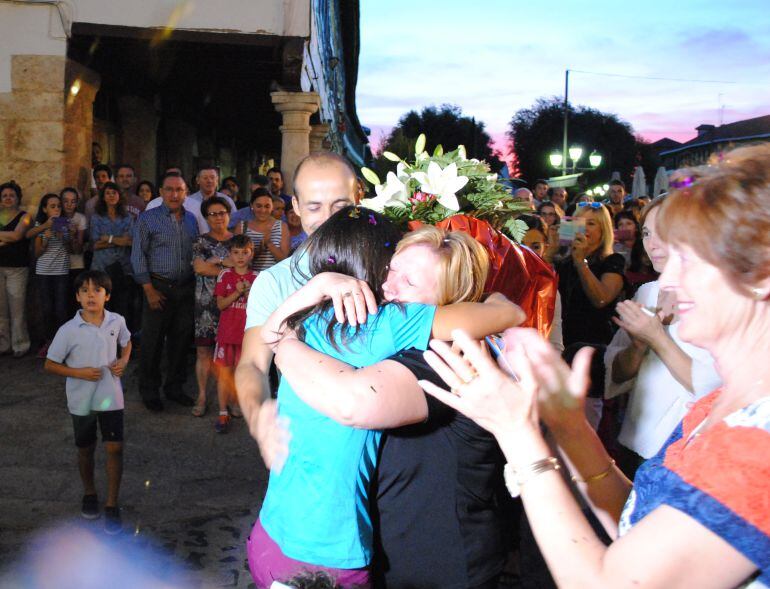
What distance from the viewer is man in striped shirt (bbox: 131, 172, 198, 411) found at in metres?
6.67

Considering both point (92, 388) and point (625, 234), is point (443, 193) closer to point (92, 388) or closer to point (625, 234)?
point (92, 388)

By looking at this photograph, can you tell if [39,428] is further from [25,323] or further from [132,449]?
[25,323]

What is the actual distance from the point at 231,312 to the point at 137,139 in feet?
23.7

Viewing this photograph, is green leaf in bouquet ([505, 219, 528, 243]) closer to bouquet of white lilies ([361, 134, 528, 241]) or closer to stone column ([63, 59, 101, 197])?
bouquet of white lilies ([361, 134, 528, 241])

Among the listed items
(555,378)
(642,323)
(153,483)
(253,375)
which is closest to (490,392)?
(555,378)

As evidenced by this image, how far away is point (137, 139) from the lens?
12.3m

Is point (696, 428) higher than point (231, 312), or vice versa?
point (696, 428)

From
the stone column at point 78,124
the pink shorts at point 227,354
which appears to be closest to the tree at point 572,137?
the stone column at point 78,124

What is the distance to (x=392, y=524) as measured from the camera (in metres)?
1.94

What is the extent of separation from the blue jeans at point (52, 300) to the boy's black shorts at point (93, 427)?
4062mm

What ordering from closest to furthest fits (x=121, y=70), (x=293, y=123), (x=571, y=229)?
(x=571, y=229) → (x=293, y=123) → (x=121, y=70)

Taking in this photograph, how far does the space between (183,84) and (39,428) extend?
27.4 feet

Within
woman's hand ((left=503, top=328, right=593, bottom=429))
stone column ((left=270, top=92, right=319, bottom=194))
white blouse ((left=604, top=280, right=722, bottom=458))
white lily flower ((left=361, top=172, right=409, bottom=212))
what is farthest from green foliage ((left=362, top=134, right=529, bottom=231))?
stone column ((left=270, top=92, right=319, bottom=194))

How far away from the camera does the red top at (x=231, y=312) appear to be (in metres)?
6.27
